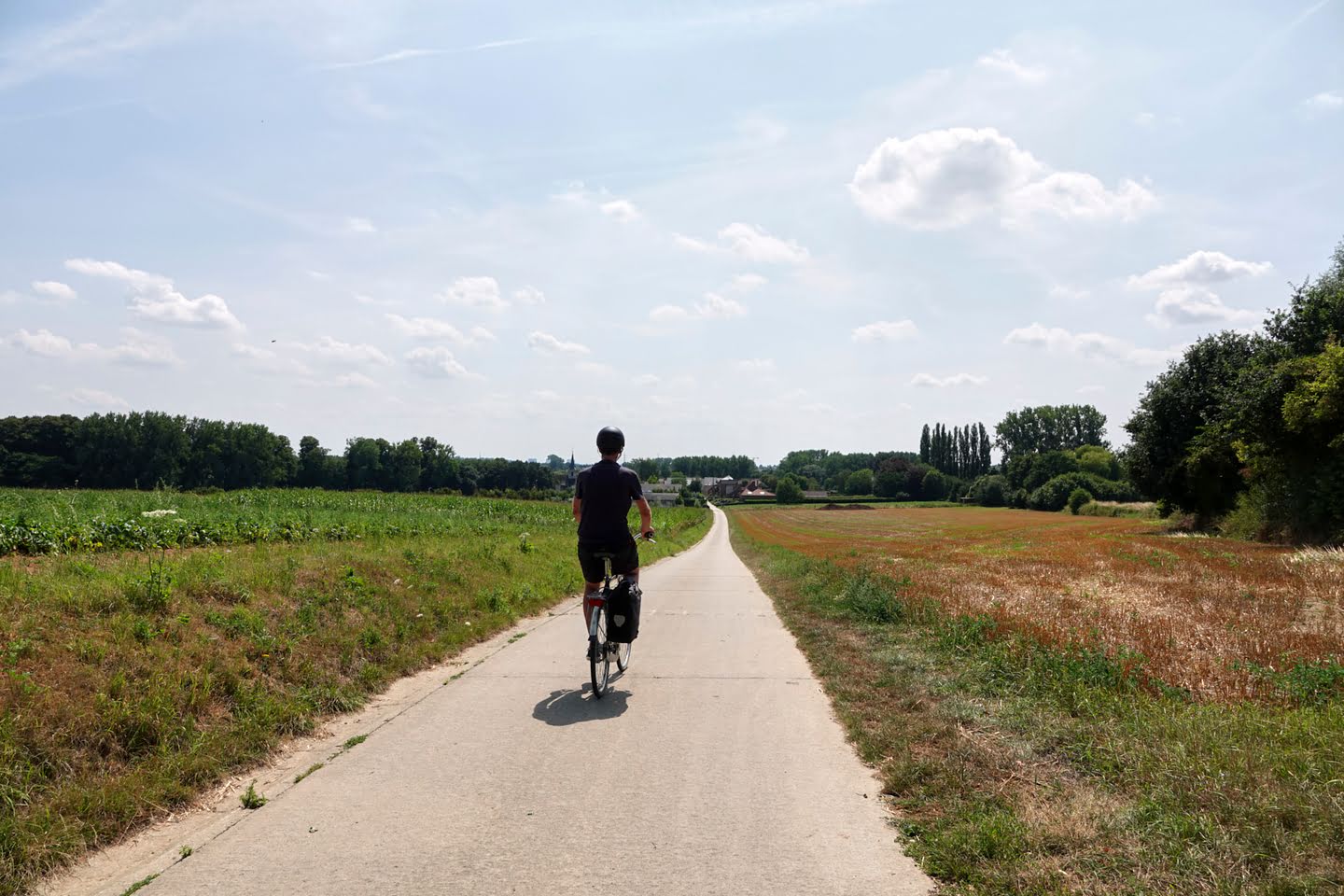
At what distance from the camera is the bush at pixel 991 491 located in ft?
383

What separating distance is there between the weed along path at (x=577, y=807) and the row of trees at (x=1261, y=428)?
84.4 feet

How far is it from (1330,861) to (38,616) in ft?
26.2

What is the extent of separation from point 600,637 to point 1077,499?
8996cm

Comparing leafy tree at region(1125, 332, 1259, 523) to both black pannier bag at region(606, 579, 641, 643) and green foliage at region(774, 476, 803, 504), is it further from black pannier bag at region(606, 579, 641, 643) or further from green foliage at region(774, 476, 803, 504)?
green foliage at region(774, 476, 803, 504)

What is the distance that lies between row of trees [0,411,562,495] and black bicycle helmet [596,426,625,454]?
1195 centimetres

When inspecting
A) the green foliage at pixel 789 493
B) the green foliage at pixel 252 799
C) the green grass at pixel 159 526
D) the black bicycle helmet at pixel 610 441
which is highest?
the black bicycle helmet at pixel 610 441

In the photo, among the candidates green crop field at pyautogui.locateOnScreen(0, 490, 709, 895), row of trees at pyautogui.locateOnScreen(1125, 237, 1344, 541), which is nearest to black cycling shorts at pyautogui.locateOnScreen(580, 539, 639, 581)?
green crop field at pyautogui.locateOnScreen(0, 490, 709, 895)

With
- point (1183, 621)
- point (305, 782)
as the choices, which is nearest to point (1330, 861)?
point (305, 782)

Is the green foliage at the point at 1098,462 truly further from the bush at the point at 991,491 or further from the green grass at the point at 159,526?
the green grass at the point at 159,526

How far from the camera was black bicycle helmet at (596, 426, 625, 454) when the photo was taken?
25.0ft

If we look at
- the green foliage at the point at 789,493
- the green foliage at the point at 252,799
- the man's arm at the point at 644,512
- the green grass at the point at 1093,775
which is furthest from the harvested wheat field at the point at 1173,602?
the green foliage at the point at 789,493

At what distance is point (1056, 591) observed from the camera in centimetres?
1351

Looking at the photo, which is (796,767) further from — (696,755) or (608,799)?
(608,799)

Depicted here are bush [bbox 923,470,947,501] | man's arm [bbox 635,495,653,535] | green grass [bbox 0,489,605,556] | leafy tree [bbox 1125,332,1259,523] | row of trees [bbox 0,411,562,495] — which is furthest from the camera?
bush [bbox 923,470,947,501]
